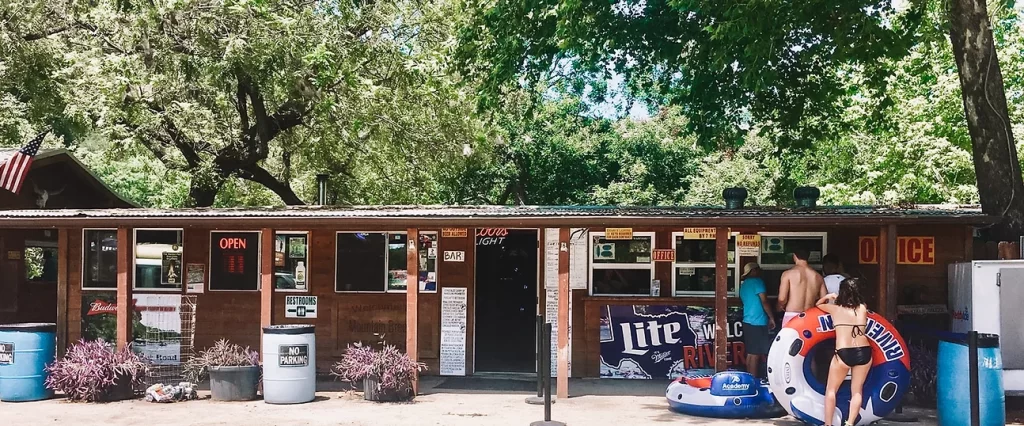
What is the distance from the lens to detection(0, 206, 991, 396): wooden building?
40.3 feet

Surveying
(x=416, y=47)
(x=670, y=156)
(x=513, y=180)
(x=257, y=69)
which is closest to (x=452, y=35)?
(x=416, y=47)

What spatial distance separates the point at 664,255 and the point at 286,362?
5.31 metres

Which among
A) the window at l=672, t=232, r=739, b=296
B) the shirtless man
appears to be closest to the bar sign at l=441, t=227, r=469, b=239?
the window at l=672, t=232, r=739, b=296

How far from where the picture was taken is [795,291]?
10.8m

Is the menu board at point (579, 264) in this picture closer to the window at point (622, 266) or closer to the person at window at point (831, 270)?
the window at point (622, 266)

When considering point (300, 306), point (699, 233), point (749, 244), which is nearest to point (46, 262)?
point (300, 306)

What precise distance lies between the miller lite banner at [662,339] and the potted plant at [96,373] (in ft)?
20.5

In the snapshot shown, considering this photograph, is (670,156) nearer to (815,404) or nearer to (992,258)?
(992,258)

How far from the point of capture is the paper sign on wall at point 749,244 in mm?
12977

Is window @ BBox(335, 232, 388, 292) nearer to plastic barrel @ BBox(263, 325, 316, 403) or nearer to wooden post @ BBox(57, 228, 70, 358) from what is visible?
plastic barrel @ BBox(263, 325, 316, 403)

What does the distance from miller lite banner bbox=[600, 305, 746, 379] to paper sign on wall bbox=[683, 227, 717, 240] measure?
38.4 inches

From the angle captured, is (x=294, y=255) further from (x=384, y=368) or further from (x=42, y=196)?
(x=42, y=196)

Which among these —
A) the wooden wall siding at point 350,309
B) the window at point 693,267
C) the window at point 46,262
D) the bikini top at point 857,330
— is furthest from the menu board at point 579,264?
the window at point 46,262

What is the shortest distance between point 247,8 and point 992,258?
12603 mm
